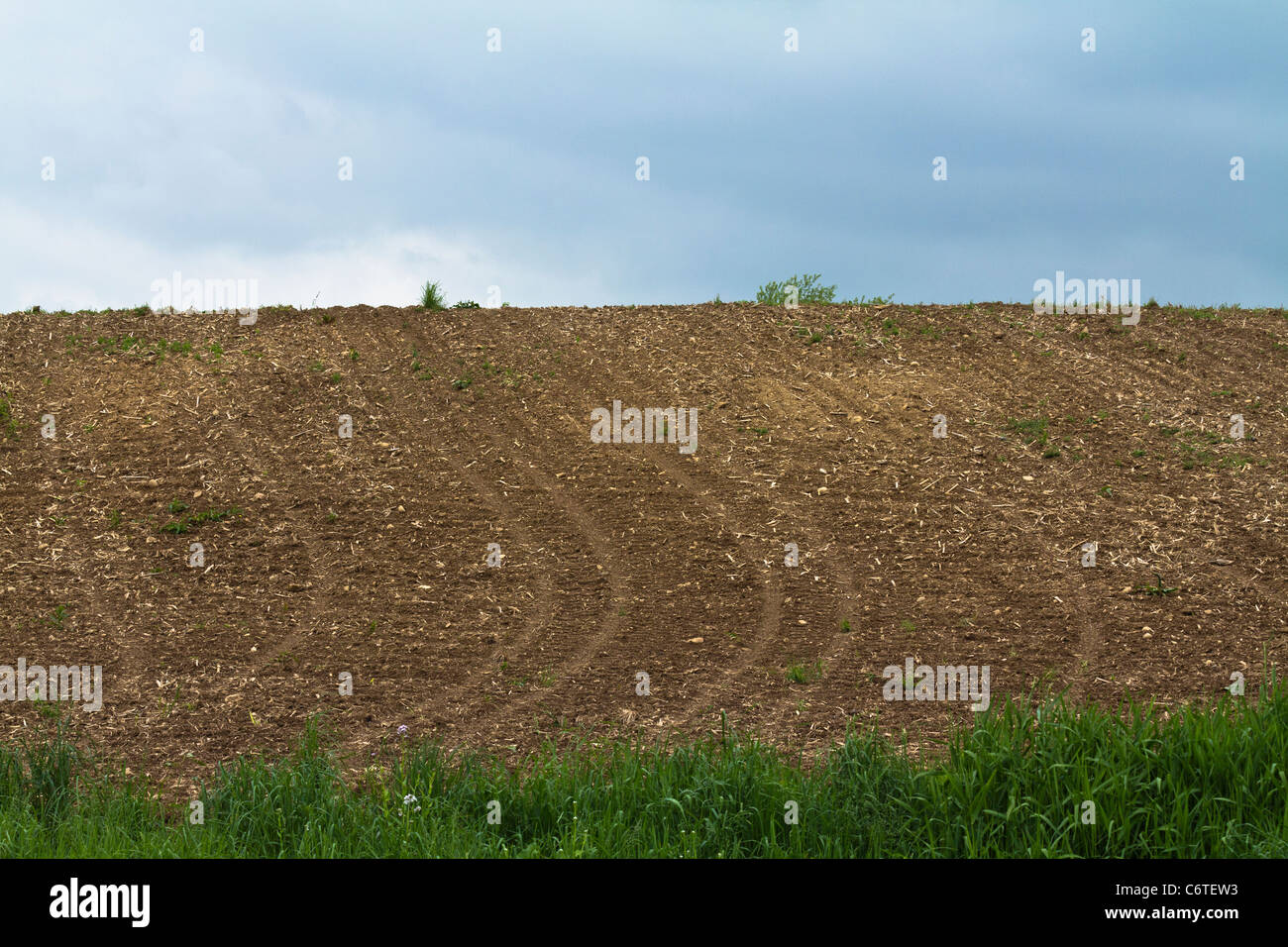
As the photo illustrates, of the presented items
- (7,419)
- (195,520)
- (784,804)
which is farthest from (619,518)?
(7,419)

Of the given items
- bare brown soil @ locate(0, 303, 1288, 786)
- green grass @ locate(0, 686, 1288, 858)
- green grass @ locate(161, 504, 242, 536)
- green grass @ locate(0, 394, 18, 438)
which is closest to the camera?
green grass @ locate(0, 686, 1288, 858)

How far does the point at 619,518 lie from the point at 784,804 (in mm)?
5674

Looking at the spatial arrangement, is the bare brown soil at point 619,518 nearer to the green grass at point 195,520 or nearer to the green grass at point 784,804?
the green grass at point 195,520

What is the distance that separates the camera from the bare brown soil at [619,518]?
7832 millimetres

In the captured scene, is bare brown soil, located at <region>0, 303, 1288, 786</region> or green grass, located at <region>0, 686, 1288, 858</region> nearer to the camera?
green grass, located at <region>0, 686, 1288, 858</region>

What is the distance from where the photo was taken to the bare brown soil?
7832mm

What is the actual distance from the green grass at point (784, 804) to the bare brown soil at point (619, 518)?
1213 millimetres

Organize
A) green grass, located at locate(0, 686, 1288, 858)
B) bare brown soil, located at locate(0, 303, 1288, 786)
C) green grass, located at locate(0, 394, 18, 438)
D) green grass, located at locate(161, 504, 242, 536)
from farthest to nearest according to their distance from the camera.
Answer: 1. green grass, located at locate(0, 394, 18, 438)
2. green grass, located at locate(161, 504, 242, 536)
3. bare brown soil, located at locate(0, 303, 1288, 786)
4. green grass, located at locate(0, 686, 1288, 858)

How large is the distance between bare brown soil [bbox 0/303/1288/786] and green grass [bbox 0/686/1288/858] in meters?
1.21

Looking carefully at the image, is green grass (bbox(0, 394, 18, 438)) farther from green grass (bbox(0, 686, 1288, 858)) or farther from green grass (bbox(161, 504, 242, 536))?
green grass (bbox(0, 686, 1288, 858))

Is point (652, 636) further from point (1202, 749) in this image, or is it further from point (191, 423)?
point (191, 423)

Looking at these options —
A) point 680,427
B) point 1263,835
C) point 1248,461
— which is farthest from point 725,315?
point 1263,835

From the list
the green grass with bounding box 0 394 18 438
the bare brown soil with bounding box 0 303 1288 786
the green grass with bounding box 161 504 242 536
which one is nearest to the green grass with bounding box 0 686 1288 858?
the bare brown soil with bounding box 0 303 1288 786

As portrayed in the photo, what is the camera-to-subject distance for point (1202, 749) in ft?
17.7
